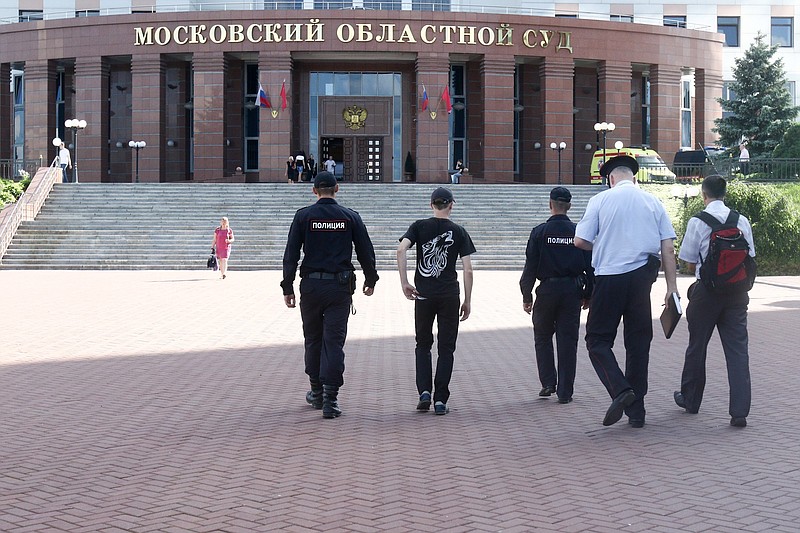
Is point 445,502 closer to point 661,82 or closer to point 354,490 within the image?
point 354,490

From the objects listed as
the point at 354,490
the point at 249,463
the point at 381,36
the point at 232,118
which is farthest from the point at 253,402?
the point at 232,118

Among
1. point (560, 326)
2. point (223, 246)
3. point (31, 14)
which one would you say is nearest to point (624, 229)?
point (560, 326)

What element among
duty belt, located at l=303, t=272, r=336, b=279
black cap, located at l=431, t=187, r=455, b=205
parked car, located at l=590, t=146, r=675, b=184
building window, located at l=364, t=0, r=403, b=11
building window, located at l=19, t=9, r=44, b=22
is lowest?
duty belt, located at l=303, t=272, r=336, b=279

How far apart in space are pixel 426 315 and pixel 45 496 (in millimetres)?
3528

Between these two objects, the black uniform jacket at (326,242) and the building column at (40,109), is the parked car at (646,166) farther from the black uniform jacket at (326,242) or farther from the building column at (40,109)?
the black uniform jacket at (326,242)

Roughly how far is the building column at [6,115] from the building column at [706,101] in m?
33.8

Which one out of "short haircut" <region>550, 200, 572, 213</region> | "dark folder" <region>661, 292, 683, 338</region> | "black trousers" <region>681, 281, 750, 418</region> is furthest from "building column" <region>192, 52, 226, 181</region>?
"dark folder" <region>661, 292, 683, 338</region>

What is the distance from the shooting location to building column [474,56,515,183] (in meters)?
49.5

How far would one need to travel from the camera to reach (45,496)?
6039mm

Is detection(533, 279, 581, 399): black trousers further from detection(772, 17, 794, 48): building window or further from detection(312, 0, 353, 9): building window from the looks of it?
detection(772, 17, 794, 48): building window

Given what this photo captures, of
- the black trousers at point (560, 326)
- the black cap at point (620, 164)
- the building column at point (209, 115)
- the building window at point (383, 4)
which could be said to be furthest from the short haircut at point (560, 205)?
the building window at point (383, 4)

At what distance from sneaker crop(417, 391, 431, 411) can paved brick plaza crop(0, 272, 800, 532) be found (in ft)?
0.34

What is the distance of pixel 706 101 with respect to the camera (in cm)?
5416

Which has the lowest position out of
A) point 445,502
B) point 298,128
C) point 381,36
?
point 445,502
